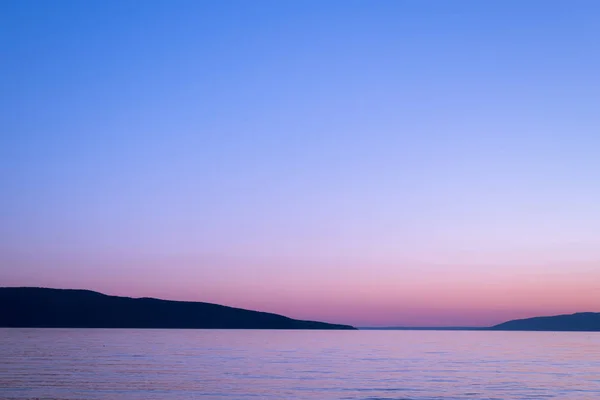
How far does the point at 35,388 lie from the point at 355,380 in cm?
2021

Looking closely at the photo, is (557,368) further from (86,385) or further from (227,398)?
(86,385)

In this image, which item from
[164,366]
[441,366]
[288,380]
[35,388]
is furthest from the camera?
[441,366]

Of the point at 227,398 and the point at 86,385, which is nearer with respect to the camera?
the point at 227,398

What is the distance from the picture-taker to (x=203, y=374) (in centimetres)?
5028

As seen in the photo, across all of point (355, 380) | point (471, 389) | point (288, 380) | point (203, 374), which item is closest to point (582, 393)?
point (471, 389)

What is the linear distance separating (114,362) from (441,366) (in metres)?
28.3

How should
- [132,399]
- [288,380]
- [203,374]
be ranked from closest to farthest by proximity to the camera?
[132,399]
[288,380]
[203,374]

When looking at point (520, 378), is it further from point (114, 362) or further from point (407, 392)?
point (114, 362)

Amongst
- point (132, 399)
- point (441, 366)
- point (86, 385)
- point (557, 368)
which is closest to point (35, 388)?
point (86, 385)

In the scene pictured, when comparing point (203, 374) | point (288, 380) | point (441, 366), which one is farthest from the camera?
point (441, 366)

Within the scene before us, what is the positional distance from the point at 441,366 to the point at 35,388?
1403 inches

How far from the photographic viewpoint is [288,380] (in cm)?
4672

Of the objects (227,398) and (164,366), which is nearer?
(227,398)

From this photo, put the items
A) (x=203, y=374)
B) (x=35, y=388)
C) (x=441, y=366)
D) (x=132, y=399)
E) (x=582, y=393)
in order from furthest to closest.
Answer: (x=441, y=366) < (x=203, y=374) < (x=582, y=393) < (x=35, y=388) < (x=132, y=399)
